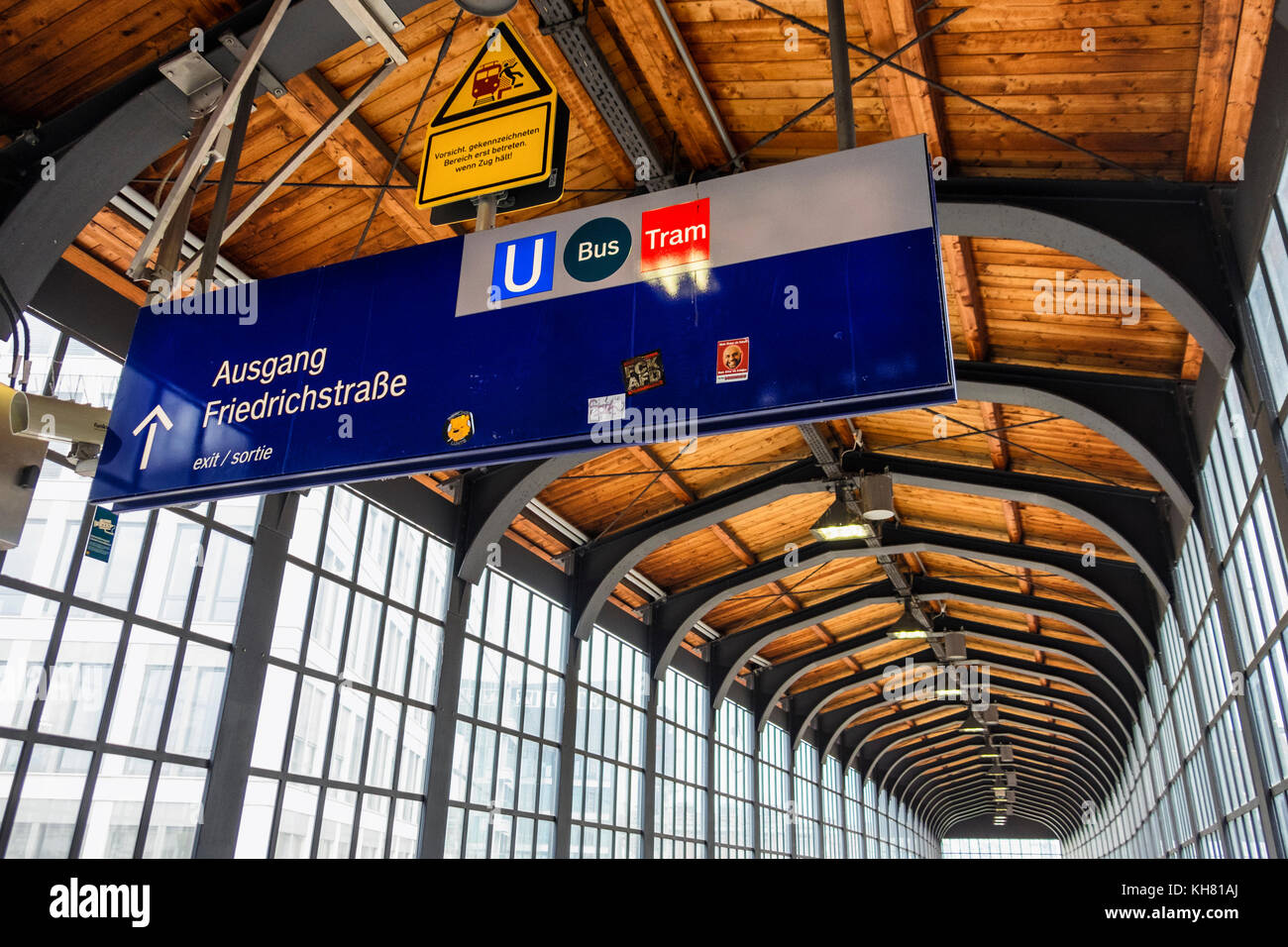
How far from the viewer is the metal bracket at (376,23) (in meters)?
5.15

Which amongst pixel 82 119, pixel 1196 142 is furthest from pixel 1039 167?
pixel 82 119

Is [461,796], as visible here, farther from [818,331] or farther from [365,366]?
[818,331]

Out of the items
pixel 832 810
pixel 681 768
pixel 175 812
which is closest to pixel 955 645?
pixel 681 768

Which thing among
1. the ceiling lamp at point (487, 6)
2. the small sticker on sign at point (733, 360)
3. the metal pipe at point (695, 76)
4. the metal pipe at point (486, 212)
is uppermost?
the metal pipe at point (695, 76)

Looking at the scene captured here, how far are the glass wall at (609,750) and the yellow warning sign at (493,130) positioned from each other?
1201cm

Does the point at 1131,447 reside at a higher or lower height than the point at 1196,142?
lower

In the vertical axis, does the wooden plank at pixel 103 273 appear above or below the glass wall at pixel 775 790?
above

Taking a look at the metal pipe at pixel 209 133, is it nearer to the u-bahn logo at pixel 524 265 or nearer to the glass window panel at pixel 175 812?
the u-bahn logo at pixel 524 265

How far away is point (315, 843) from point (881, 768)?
31.4 metres

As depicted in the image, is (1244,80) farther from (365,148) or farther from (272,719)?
(272,719)

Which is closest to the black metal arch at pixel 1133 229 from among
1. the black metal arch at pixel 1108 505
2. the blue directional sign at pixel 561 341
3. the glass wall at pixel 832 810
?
the blue directional sign at pixel 561 341

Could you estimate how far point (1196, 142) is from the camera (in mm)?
7105

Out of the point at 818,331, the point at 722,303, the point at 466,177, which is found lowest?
the point at 818,331
